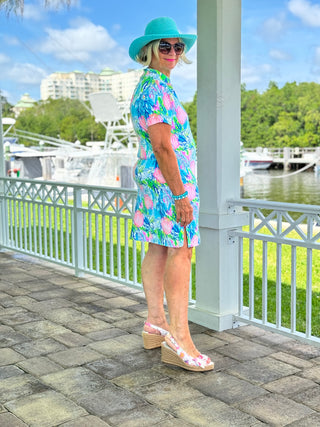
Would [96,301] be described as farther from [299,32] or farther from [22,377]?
[299,32]

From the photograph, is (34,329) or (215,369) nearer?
(215,369)

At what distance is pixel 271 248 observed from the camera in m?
7.67

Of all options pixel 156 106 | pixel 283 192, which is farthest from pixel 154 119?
pixel 283 192

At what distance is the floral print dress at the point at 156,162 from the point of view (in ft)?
8.45

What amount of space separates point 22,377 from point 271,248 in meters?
Answer: 5.51

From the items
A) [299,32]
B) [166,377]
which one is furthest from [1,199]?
[299,32]

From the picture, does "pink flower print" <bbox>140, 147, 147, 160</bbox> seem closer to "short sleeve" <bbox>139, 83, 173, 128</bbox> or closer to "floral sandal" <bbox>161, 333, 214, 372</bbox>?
"short sleeve" <bbox>139, 83, 173, 128</bbox>

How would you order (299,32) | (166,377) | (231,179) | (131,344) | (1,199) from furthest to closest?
(299,32)
(1,199)
(231,179)
(131,344)
(166,377)

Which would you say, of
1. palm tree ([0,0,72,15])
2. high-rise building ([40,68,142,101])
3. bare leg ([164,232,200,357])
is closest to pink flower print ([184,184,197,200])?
bare leg ([164,232,200,357])

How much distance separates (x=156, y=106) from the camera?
2.55 meters

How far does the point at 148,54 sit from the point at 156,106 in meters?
0.28

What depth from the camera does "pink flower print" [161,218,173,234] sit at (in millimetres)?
2651

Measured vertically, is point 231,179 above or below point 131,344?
above

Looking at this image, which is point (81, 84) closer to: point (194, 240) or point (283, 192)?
point (283, 192)
